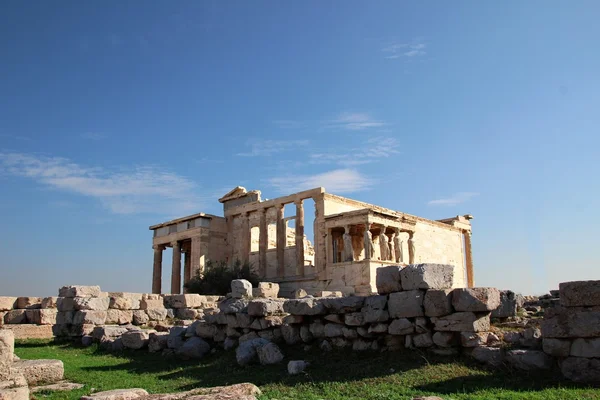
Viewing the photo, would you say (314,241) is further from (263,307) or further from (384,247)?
(263,307)

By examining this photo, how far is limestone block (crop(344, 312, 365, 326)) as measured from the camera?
1025 cm

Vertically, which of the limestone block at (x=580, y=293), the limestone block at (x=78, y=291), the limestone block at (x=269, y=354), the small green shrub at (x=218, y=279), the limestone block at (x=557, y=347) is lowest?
the limestone block at (x=269, y=354)

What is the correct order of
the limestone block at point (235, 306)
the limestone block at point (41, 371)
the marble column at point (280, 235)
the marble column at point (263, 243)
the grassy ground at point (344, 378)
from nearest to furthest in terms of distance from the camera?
the grassy ground at point (344, 378) < the limestone block at point (41, 371) < the limestone block at point (235, 306) < the marble column at point (280, 235) < the marble column at point (263, 243)

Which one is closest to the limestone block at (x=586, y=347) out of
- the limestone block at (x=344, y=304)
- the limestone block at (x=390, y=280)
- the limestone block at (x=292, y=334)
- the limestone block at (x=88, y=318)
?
the limestone block at (x=390, y=280)

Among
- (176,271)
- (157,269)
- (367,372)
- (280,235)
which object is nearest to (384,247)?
(280,235)

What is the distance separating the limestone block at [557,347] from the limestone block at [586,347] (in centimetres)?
7

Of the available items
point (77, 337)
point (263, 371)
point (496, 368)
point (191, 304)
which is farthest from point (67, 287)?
point (496, 368)

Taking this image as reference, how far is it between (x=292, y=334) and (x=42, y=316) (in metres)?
10.7

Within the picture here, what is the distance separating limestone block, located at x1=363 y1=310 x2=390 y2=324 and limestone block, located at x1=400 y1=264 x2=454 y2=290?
586 millimetres

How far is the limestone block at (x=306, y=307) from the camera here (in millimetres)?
11070

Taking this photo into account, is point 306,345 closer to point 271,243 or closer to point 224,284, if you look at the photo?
point 224,284

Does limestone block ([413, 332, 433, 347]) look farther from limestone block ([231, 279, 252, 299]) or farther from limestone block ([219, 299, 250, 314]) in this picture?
limestone block ([231, 279, 252, 299])

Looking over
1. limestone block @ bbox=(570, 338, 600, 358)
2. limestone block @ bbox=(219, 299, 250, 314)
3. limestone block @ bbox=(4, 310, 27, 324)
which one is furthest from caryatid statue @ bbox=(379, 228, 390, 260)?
limestone block @ bbox=(570, 338, 600, 358)

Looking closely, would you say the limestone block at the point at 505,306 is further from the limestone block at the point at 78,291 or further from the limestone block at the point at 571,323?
the limestone block at the point at 78,291
